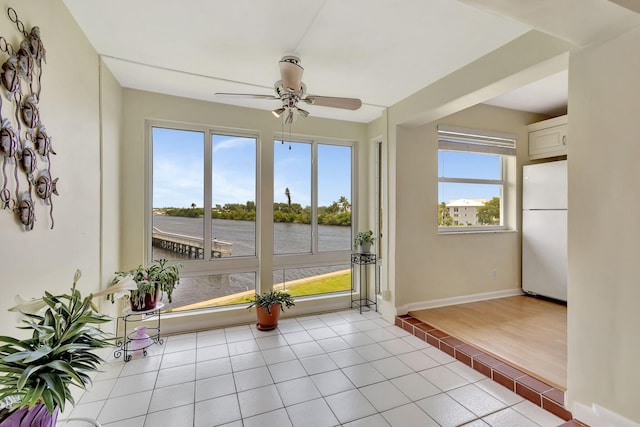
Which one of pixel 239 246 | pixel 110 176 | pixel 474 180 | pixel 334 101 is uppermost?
pixel 334 101

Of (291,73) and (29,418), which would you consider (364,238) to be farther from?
(29,418)

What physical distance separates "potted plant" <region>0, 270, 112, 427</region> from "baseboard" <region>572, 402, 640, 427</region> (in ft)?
8.65

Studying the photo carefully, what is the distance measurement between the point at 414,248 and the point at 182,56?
310 cm

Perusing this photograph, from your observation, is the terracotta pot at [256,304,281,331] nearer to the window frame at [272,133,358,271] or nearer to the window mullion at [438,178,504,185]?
the window frame at [272,133,358,271]

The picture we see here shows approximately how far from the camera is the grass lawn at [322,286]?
12.7 ft

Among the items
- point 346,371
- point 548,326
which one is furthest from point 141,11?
point 548,326

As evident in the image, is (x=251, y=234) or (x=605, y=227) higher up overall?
(x=605, y=227)

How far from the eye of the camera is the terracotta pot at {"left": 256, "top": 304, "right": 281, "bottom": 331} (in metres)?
3.25

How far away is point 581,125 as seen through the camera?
1.77 metres

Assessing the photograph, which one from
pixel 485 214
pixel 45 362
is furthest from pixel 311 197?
pixel 45 362

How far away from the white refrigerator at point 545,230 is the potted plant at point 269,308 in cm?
333

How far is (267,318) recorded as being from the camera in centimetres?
325

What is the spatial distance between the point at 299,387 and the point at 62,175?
2.23 m

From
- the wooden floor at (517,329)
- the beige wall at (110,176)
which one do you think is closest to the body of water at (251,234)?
the beige wall at (110,176)
